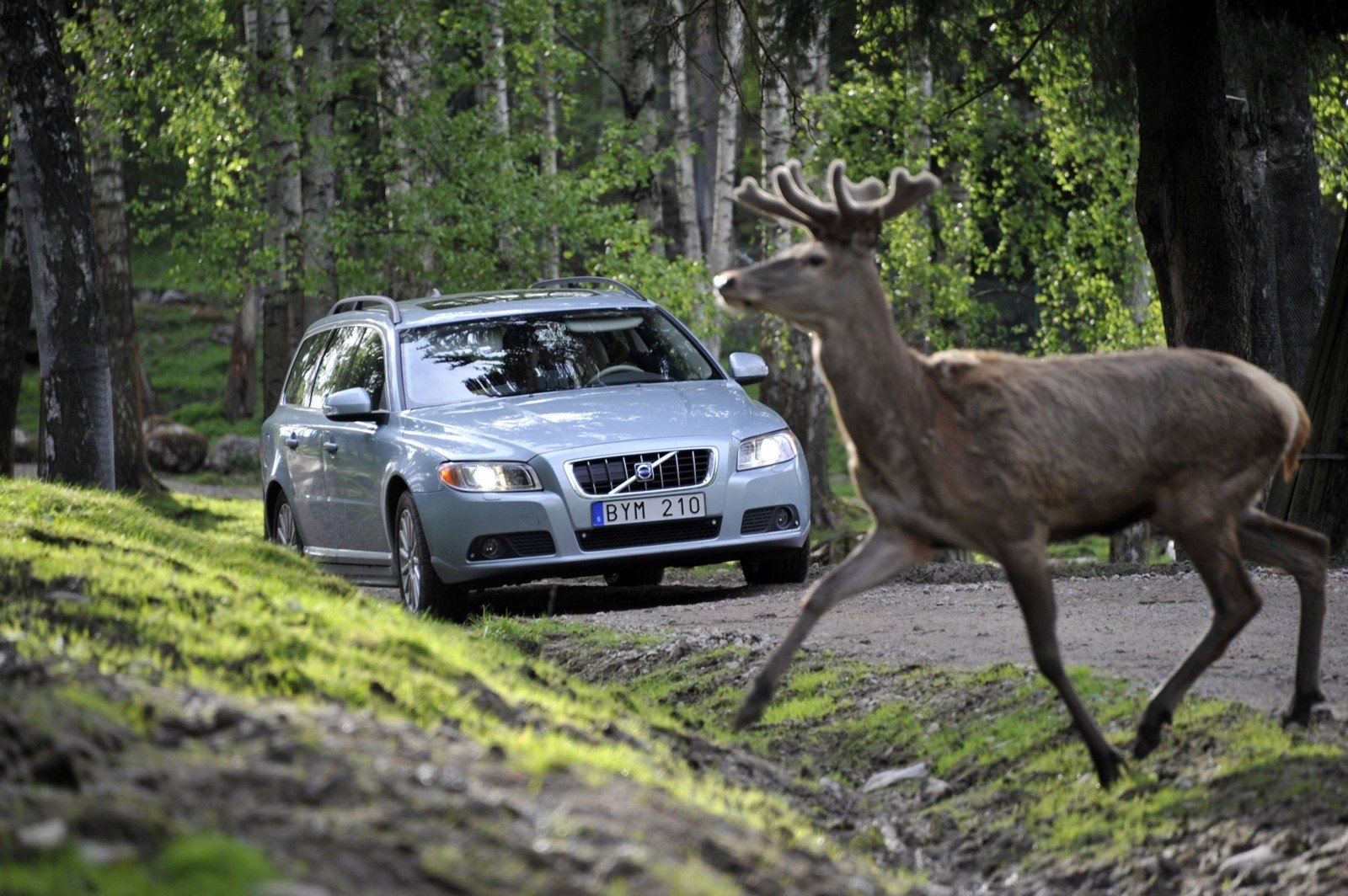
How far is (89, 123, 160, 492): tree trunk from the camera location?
79.5 feet

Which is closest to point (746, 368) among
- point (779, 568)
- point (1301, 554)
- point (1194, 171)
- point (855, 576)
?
point (779, 568)

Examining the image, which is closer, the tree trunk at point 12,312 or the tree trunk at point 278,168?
the tree trunk at point 12,312

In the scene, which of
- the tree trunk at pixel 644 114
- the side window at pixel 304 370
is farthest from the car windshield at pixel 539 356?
the tree trunk at pixel 644 114

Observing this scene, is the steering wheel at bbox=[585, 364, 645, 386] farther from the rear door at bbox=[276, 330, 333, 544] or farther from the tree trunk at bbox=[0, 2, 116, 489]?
the tree trunk at bbox=[0, 2, 116, 489]

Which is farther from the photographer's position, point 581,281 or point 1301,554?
point 581,281

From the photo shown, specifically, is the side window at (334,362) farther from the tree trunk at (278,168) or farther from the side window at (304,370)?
the tree trunk at (278,168)

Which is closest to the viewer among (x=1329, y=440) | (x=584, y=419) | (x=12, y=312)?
(x=584, y=419)

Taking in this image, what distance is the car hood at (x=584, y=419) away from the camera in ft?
37.5

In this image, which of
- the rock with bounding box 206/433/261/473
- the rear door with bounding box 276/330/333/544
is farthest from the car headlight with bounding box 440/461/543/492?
the rock with bounding box 206/433/261/473

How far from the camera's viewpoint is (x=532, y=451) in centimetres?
1129

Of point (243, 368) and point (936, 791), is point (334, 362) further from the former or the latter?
point (243, 368)

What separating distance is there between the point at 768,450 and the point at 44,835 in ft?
27.4

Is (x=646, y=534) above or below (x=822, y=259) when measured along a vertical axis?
below

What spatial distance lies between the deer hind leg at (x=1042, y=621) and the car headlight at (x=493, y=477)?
5208mm
